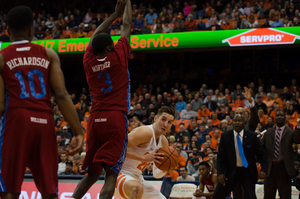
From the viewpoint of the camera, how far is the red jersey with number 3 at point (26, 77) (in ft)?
11.1

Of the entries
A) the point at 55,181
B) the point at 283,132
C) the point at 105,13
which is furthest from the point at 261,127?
the point at 105,13

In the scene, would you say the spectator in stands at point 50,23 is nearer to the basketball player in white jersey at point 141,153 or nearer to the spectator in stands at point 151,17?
the spectator in stands at point 151,17

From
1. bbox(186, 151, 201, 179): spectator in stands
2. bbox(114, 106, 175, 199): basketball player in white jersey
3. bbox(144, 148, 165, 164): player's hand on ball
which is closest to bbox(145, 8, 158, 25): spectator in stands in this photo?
bbox(186, 151, 201, 179): spectator in stands

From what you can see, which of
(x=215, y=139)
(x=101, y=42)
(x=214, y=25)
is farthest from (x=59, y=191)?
(x=214, y=25)

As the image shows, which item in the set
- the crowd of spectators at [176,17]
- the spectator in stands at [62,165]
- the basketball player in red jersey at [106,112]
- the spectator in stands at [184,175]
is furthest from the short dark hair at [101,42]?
the crowd of spectators at [176,17]

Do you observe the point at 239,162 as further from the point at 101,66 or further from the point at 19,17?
the point at 19,17

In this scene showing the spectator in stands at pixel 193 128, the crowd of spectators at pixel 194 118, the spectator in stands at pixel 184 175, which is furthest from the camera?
the spectator in stands at pixel 193 128

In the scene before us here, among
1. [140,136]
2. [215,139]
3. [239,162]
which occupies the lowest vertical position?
[215,139]

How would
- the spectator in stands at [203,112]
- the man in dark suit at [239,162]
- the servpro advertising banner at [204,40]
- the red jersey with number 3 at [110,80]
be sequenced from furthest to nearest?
the servpro advertising banner at [204,40] < the spectator in stands at [203,112] < the man in dark suit at [239,162] < the red jersey with number 3 at [110,80]

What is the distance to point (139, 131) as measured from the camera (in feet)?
18.4

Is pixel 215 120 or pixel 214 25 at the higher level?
pixel 214 25

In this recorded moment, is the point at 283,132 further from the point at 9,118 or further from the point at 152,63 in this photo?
the point at 152,63

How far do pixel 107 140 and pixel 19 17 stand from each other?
1780 millimetres

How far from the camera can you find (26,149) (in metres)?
3.35
